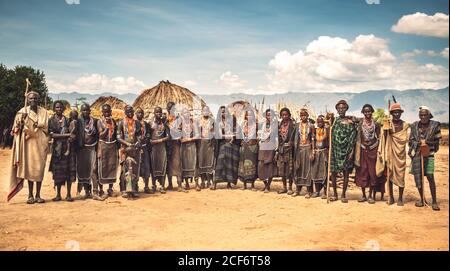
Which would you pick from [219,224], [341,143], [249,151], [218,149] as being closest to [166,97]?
[218,149]

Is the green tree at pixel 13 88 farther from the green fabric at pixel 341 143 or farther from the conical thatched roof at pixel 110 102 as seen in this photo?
the green fabric at pixel 341 143

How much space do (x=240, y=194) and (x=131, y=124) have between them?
9.87 feet

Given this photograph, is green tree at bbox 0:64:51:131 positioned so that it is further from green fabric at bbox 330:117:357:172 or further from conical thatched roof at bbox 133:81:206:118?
green fabric at bbox 330:117:357:172

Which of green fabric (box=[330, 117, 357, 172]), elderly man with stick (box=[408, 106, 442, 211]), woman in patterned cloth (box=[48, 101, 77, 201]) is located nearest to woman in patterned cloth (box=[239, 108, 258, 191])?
green fabric (box=[330, 117, 357, 172])

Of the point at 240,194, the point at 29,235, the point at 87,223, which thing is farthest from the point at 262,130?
the point at 29,235

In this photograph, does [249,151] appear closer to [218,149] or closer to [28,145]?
[218,149]

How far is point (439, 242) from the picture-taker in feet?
18.9

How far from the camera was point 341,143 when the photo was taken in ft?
27.9

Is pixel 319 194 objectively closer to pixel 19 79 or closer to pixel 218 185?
pixel 218 185

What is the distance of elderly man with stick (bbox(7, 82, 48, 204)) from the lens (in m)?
7.78

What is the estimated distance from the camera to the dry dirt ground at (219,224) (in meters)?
5.55

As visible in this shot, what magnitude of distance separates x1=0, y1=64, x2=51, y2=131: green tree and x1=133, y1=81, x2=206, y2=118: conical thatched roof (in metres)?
8.12

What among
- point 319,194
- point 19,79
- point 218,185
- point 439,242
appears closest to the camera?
point 439,242
